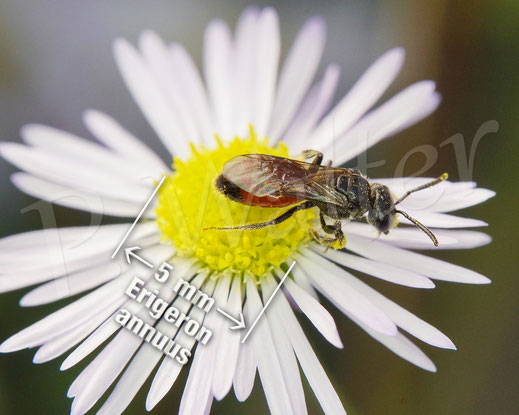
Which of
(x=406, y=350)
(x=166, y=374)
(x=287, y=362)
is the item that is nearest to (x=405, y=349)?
(x=406, y=350)

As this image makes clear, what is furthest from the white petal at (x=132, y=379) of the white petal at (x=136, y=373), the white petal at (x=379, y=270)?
the white petal at (x=379, y=270)

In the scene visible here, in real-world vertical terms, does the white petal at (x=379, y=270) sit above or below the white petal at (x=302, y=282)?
above

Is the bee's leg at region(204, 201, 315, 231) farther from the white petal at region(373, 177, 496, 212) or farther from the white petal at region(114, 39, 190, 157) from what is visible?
the white petal at region(114, 39, 190, 157)

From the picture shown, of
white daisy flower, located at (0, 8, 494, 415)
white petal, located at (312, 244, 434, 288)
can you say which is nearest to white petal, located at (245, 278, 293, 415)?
white daisy flower, located at (0, 8, 494, 415)

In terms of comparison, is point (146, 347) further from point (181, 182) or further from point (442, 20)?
point (442, 20)

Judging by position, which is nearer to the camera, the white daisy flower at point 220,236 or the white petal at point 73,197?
the white daisy flower at point 220,236

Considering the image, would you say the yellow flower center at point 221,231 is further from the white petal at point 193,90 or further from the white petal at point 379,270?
the white petal at point 193,90

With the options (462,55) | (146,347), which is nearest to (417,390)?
(146,347)
